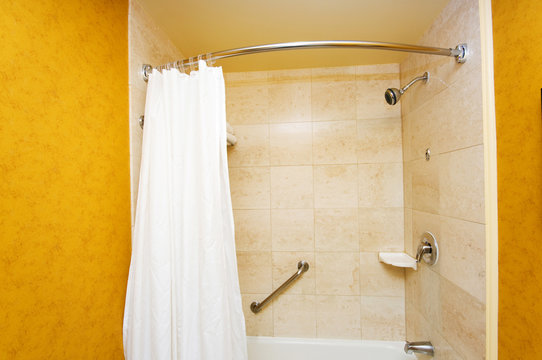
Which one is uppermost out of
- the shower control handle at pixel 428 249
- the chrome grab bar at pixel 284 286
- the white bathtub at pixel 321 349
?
the shower control handle at pixel 428 249

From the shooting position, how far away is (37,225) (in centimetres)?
58

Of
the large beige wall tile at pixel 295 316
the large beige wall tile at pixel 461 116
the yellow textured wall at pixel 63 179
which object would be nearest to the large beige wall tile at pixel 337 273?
the large beige wall tile at pixel 295 316

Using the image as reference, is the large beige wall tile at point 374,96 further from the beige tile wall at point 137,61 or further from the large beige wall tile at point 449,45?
the beige tile wall at point 137,61

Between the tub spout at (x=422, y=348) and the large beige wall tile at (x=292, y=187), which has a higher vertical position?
the large beige wall tile at (x=292, y=187)

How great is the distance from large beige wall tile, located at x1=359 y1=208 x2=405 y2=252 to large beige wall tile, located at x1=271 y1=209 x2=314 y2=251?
0.35 metres

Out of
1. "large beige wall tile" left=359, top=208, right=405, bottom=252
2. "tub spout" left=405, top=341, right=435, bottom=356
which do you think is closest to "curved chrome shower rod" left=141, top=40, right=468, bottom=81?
"large beige wall tile" left=359, top=208, right=405, bottom=252

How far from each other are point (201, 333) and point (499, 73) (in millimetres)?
1358

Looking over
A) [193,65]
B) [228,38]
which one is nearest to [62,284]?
[193,65]

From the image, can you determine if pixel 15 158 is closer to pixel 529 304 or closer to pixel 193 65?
pixel 193 65

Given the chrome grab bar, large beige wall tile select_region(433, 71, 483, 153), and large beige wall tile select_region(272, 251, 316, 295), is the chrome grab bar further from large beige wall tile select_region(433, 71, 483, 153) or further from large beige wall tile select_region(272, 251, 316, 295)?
large beige wall tile select_region(433, 71, 483, 153)

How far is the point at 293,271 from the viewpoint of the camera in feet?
5.05

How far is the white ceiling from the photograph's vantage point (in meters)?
1.00

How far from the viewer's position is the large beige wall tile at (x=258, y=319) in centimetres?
156

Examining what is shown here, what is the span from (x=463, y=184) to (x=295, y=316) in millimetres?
1286
